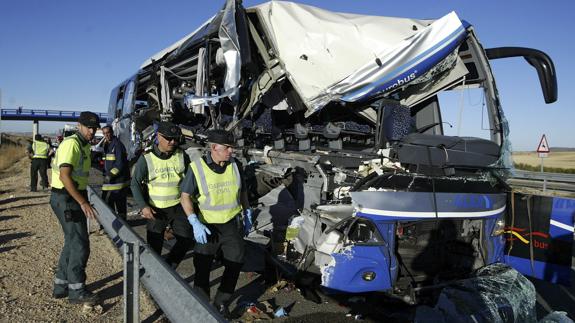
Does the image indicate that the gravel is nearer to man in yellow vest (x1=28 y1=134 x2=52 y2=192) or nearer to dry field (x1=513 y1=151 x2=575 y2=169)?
man in yellow vest (x1=28 y1=134 x2=52 y2=192)

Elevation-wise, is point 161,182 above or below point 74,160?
below

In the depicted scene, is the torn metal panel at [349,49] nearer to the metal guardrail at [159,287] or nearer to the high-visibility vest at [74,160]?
the high-visibility vest at [74,160]

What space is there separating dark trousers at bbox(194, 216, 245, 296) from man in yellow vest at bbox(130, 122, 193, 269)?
52 cm

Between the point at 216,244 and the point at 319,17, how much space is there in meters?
2.84

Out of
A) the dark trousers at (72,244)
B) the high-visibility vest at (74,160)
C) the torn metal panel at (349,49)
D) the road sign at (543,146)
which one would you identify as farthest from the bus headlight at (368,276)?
the road sign at (543,146)

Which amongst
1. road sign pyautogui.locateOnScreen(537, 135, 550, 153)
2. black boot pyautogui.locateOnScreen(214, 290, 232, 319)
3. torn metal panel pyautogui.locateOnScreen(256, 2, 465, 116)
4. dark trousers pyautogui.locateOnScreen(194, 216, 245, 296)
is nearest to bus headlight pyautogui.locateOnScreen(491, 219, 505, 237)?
torn metal panel pyautogui.locateOnScreen(256, 2, 465, 116)

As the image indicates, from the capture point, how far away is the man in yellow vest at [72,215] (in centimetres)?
379

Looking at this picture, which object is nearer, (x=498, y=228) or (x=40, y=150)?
(x=498, y=228)

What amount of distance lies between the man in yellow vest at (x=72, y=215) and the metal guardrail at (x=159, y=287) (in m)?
0.56

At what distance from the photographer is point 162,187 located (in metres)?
4.42

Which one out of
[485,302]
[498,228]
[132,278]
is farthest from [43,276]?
[498,228]

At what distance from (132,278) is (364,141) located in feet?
11.9

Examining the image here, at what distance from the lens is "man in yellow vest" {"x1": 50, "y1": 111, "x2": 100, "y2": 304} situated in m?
3.79

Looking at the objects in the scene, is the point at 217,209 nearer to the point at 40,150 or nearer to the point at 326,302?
the point at 326,302
